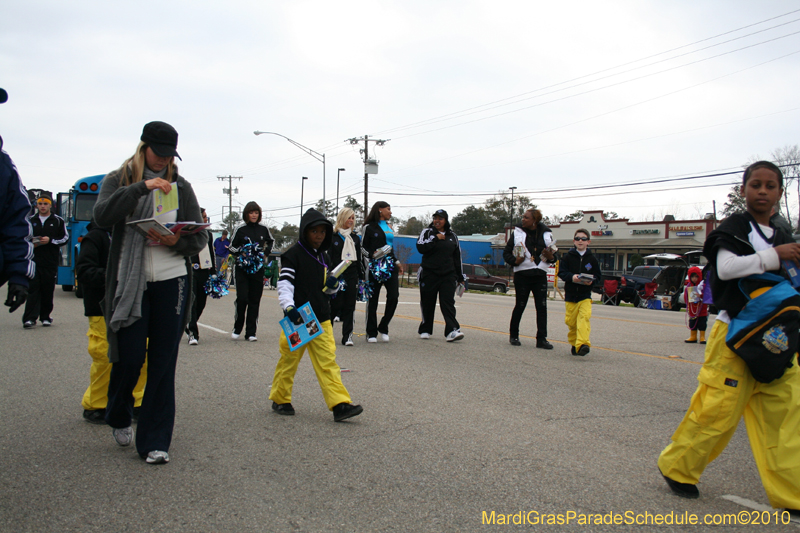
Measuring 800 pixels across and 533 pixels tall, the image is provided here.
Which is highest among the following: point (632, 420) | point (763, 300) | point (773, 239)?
point (773, 239)

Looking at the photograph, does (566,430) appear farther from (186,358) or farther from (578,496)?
(186,358)

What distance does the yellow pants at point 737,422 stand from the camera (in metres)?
3.12

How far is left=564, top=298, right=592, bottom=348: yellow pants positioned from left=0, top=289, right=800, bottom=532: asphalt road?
1.78 feet

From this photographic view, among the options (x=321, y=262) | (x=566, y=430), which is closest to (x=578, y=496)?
(x=566, y=430)

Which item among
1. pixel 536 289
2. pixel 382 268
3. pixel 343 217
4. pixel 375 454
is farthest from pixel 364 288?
pixel 375 454

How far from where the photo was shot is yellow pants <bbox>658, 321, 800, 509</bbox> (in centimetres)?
312

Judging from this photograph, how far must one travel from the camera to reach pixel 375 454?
412 cm

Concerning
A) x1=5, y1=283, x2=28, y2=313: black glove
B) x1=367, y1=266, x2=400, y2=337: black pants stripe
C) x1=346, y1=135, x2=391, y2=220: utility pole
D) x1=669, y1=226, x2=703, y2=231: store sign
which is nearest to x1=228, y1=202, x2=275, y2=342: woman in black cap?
x1=367, y1=266, x2=400, y2=337: black pants stripe

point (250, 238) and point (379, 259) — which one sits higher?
point (250, 238)

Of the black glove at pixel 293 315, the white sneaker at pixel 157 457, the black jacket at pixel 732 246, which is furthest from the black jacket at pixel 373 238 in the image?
the black jacket at pixel 732 246

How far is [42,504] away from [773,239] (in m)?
4.24

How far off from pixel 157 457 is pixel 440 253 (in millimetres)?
5976

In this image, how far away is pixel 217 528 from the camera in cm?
300

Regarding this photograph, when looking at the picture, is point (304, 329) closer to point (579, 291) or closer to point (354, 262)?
point (354, 262)
